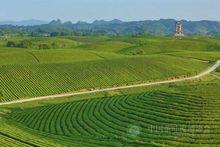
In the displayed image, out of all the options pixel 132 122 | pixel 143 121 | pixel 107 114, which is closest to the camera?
pixel 143 121

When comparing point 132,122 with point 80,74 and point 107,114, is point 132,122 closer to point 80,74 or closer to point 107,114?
point 107,114

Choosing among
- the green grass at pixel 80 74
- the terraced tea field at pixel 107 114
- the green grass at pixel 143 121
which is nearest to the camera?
the green grass at pixel 143 121

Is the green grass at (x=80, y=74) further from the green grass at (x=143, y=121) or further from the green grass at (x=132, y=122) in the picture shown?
the green grass at (x=143, y=121)

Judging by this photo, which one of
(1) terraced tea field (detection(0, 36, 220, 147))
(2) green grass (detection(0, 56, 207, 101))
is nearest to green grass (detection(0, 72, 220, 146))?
(1) terraced tea field (detection(0, 36, 220, 147))

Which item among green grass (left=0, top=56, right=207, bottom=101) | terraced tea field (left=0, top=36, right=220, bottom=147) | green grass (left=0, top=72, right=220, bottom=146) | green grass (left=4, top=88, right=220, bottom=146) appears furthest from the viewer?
green grass (left=0, top=56, right=207, bottom=101)

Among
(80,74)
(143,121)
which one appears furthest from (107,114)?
(80,74)

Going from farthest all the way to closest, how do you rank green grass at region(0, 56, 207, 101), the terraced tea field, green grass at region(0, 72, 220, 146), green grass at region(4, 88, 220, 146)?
green grass at region(0, 56, 207, 101)
the terraced tea field
green grass at region(4, 88, 220, 146)
green grass at region(0, 72, 220, 146)

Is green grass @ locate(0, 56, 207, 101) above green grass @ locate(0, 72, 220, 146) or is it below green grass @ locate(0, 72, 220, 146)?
below

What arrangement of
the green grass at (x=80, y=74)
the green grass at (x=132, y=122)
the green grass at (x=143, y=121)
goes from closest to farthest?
1. the green grass at (x=132, y=122)
2. the green grass at (x=143, y=121)
3. the green grass at (x=80, y=74)

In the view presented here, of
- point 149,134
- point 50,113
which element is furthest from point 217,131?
point 50,113

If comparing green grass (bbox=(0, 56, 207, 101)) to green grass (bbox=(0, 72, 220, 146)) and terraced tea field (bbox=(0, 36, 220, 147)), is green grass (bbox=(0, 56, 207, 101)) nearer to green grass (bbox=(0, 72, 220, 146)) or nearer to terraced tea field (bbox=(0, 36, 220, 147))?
terraced tea field (bbox=(0, 36, 220, 147))

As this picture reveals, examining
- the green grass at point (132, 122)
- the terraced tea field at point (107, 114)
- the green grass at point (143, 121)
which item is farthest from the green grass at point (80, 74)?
the green grass at point (143, 121)
